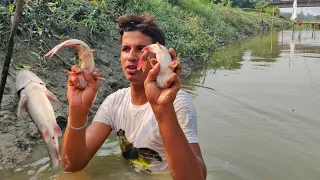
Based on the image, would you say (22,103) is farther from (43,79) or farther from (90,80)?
(43,79)

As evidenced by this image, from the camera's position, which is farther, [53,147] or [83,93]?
[53,147]

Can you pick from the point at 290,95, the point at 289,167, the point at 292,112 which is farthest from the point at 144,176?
the point at 290,95

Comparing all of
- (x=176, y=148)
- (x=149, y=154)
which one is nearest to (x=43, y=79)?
(x=149, y=154)

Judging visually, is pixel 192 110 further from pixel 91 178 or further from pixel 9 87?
pixel 9 87

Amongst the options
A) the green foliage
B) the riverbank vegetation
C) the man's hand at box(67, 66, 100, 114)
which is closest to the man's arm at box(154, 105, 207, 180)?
the man's hand at box(67, 66, 100, 114)

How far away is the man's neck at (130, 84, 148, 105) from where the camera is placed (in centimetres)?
286

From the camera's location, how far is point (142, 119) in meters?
2.88

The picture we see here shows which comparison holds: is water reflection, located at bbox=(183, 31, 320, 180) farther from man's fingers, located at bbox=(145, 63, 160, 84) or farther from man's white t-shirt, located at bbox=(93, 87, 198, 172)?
man's fingers, located at bbox=(145, 63, 160, 84)

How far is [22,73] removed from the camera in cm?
240

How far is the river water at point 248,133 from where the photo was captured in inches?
148

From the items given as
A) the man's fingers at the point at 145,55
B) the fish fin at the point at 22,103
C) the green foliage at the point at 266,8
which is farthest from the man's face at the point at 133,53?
the green foliage at the point at 266,8

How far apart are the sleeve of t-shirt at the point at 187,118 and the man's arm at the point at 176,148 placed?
24 centimetres

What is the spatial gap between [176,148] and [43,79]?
11.1 ft

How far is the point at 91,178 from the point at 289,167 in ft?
7.06
